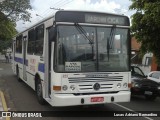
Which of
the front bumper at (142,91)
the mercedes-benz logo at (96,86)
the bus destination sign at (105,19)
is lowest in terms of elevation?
the front bumper at (142,91)

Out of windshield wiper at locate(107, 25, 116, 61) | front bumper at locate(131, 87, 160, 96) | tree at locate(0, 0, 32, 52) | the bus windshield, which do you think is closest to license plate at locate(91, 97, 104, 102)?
the bus windshield

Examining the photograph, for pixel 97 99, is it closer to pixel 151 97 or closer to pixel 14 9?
pixel 151 97

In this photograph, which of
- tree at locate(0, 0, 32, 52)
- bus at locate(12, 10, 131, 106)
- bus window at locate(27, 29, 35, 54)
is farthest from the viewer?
tree at locate(0, 0, 32, 52)

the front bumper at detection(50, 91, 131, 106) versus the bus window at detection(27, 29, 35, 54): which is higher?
the bus window at detection(27, 29, 35, 54)

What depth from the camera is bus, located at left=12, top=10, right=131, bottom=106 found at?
366 inches

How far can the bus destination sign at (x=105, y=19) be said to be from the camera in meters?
9.76

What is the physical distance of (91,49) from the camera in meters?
9.61

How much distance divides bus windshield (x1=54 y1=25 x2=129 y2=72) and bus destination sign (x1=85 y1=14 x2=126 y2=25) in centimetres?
19

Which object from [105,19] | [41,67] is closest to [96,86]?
[105,19]

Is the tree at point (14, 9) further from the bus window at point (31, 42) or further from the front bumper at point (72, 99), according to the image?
the front bumper at point (72, 99)

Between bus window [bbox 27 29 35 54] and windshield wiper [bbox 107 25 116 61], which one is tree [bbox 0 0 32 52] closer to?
bus window [bbox 27 29 35 54]

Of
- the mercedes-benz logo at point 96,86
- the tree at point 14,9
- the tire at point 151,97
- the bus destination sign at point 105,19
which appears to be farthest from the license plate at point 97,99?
the tree at point 14,9

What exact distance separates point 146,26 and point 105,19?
6.36 meters

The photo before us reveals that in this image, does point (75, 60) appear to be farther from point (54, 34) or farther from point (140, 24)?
point (140, 24)
